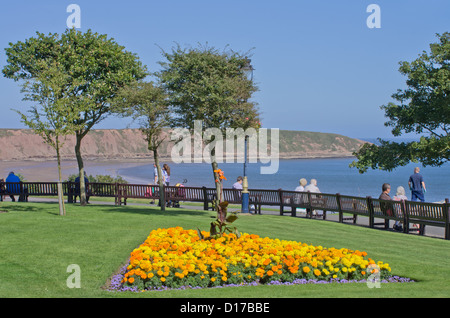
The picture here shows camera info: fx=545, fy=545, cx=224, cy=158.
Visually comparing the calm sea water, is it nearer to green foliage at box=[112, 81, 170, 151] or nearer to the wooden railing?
the wooden railing

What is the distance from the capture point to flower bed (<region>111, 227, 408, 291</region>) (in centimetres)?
807

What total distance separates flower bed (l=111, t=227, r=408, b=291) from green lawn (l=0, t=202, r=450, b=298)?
366 millimetres

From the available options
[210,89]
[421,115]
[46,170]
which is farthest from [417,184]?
[46,170]

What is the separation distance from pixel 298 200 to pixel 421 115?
5339mm

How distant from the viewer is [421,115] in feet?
64.0

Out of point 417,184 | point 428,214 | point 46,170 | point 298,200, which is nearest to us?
point 428,214

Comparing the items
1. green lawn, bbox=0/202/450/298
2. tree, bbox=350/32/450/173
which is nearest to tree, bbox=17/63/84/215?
green lawn, bbox=0/202/450/298

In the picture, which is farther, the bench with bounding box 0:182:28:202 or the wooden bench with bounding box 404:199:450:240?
the bench with bounding box 0:182:28:202

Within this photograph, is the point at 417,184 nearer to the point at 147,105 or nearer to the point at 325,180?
the point at 147,105

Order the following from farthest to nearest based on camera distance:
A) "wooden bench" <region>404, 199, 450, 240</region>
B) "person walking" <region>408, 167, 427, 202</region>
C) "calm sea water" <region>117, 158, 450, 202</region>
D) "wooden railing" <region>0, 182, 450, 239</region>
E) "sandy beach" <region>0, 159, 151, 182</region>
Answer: "sandy beach" <region>0, 159, 151, 182</region>
"calm sea water" <region>117, 158, 450, 202</region>
"person walking" <region>408, 167, 427, 202</region>
"wooden railing" <region>0, 182, 450, 239</region>
"wooden bench" <region>404, 199, 450, 240</region>

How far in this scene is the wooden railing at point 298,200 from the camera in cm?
1559

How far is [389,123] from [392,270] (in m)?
12.5
